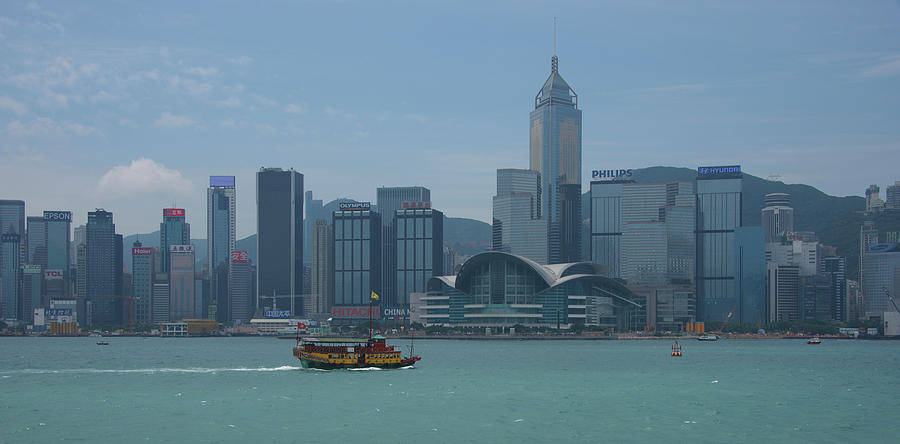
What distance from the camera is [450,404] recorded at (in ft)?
243

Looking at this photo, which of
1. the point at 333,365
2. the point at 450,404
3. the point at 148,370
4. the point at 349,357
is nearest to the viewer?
the point at 450,404

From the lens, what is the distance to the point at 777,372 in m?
112

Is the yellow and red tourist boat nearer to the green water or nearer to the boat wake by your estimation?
the green water

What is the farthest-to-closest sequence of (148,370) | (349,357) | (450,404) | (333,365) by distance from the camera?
(148,370) → (349,357) → (333,365) → (450,404)

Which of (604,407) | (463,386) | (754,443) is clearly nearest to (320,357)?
(463,386)

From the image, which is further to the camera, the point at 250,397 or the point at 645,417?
the point at 250,397

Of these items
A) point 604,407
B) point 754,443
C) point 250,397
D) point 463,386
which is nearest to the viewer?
point 754,443

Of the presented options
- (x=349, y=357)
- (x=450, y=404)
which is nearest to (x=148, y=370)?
(x=349, y=357)

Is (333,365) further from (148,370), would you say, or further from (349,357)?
(148,370)

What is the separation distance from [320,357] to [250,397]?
87.4ft

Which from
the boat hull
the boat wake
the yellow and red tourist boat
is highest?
the yellow and red tourist boat

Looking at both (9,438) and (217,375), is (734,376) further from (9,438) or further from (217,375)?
(9,438)

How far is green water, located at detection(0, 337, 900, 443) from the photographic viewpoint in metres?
59.6

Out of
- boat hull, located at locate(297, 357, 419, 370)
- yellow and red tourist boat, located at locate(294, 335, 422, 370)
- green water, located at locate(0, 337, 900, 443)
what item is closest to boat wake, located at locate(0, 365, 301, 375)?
green water, located at locate(0, 337, 900, 443)
